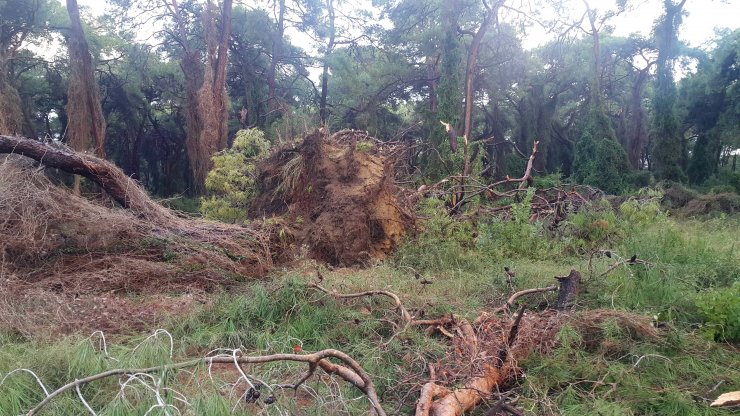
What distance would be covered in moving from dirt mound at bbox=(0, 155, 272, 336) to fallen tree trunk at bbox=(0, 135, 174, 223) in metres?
0.10

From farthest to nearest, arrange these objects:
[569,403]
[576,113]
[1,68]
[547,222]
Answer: [576,113]
[1,68]
[547,222]
[569,403]

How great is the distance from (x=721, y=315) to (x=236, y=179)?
8468 mm

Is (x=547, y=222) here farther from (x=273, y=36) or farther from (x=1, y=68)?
(x=273, y=36)

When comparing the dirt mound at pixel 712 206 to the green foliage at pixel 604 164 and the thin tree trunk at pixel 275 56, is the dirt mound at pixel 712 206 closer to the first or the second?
the green foliage at pixel 604 164

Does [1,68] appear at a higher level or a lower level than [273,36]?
lower

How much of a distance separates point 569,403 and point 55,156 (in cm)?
688

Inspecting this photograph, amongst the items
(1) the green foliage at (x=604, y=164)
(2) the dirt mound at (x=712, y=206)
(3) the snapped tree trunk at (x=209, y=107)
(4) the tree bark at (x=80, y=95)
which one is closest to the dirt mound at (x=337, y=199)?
(3) the snapped tree trunk at (x=209, y=107)

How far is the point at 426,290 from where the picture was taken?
6367 mm

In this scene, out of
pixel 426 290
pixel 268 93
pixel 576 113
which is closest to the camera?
pixel 426 290

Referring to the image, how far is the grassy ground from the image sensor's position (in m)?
3.38

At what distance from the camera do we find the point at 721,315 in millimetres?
4805

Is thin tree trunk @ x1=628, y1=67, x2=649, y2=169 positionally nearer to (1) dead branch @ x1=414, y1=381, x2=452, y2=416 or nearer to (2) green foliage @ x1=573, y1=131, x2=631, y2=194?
(2) green foliage @ x1=573, y1=131, x2=631, y2=194

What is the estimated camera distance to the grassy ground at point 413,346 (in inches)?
133

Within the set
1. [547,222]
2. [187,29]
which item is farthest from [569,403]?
[187,29]
